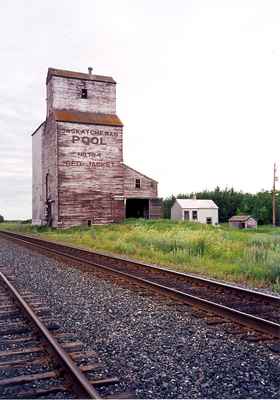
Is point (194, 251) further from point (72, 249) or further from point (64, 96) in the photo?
point (64, 96)

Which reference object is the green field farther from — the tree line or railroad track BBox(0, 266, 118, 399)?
the tree line

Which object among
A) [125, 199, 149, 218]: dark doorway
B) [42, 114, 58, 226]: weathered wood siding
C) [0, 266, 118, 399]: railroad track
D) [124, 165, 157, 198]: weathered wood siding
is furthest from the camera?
[125, 199, 149, 218]: dark doorway

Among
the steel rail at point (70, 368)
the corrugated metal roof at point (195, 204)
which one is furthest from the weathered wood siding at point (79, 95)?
the steel rail at point (70, 368)

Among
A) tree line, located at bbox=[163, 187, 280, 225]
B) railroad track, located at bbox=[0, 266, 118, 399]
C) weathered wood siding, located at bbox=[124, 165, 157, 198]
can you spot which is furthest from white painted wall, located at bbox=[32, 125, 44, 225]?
tree line, located at bbox=[163, 187, 280, 225]

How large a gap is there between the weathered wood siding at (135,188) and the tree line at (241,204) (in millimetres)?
46100

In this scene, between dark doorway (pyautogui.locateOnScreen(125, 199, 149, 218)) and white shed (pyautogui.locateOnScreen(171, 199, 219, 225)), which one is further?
white shed (pyautogui.locateOnScreen(171, 199, 219, 225))

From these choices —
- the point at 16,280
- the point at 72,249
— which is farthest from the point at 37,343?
the point at 72,249

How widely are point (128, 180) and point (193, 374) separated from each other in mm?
32976

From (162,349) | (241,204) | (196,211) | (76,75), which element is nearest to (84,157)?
(76,75)

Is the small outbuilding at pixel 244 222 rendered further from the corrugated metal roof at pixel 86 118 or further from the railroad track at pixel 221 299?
the railroad track at pixel 221 299

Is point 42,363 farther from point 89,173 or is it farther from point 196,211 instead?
point 196,211

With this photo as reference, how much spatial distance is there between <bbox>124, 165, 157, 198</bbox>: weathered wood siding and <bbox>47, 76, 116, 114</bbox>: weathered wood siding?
5.54 m

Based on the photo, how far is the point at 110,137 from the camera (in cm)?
3516

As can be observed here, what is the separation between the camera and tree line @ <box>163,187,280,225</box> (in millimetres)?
84062
